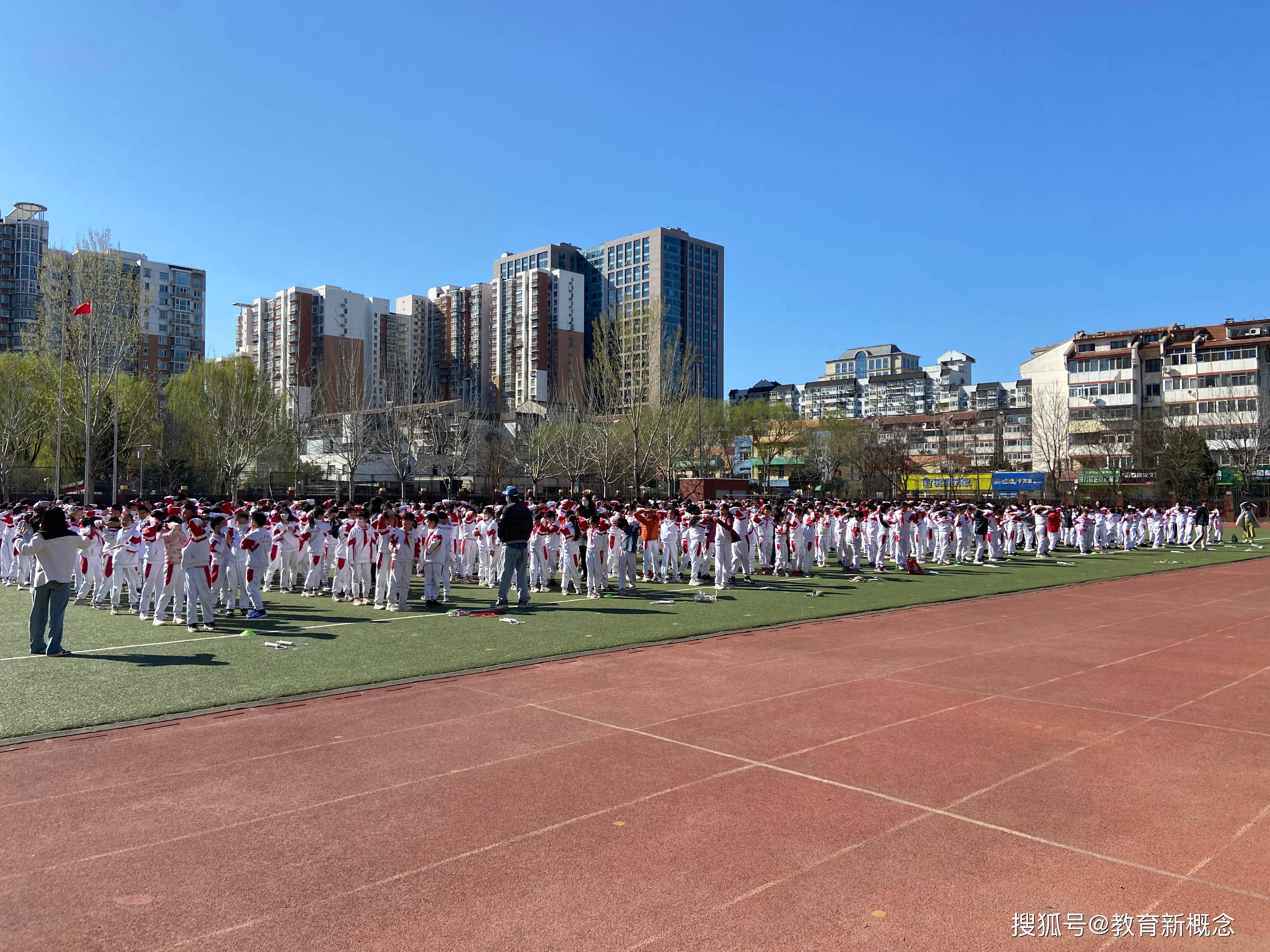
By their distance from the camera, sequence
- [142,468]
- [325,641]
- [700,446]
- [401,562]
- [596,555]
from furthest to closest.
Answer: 1. [700,446]
2. [142,468]
3. [596,555]
4. [401,562]
5. [325,641]

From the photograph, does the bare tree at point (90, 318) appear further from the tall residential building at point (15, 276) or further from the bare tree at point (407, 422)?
the tall residential building at point (15, 276)

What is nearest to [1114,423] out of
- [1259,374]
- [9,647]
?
[1259,374]

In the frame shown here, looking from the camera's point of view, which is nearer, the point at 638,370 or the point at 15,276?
the point at 638,370

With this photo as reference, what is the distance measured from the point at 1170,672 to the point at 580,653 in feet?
23.6

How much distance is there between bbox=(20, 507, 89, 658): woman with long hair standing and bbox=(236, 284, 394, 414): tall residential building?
77867 millimetres

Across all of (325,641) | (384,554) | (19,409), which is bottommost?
(325,641)

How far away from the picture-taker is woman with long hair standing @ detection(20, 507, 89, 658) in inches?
410

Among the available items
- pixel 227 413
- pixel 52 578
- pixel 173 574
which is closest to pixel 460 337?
pixel 227 413

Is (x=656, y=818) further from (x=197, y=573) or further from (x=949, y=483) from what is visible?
(x=949, y=483)

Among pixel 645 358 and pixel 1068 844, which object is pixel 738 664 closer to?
pixel 1068 844

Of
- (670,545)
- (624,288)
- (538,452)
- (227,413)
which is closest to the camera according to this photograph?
(670,545)

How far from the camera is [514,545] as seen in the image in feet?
52.0

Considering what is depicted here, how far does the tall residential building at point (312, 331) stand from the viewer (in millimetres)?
96250

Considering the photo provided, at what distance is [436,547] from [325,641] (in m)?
4.10
